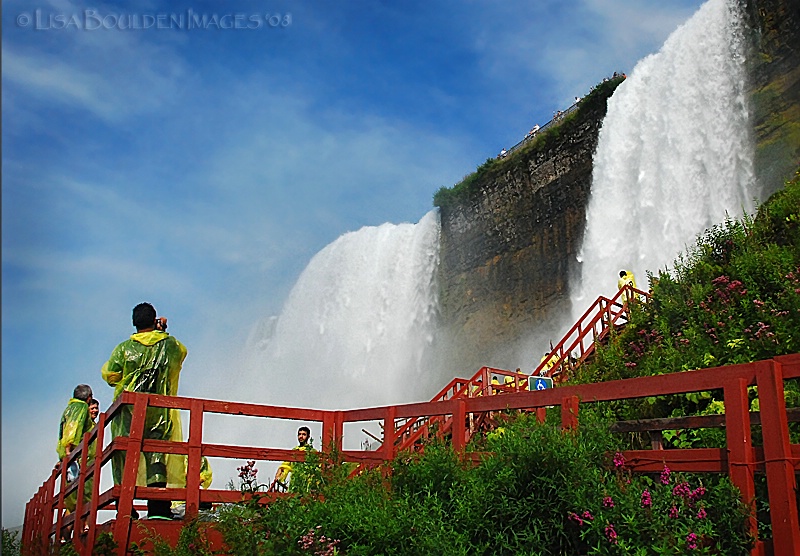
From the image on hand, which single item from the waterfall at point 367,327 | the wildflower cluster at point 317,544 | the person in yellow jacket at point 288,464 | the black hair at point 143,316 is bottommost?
the wildflower cluster at point 317,544

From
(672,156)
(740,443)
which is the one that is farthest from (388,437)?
(672,156)

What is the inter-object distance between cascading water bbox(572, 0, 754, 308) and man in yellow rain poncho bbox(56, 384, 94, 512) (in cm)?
1911

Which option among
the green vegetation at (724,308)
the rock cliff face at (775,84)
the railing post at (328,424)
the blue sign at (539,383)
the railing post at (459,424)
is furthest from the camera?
the rock cliff face at (775,84)

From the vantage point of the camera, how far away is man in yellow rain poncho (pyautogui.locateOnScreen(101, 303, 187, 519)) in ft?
22.6

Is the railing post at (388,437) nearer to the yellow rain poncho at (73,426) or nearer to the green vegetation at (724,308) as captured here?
the yellow rain poncho at (73,426)

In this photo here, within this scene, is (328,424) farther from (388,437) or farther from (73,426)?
(73,426)

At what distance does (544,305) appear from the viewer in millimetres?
36750

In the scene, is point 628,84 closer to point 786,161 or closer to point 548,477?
point 786,161

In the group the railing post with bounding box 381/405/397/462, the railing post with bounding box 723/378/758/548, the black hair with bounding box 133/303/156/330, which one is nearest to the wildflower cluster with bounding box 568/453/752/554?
the railing post with bounding box 723/378/758/548

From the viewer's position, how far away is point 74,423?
874 centimetres

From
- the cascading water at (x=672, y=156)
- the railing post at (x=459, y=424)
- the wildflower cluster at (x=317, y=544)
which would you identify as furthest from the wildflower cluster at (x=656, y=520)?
the cascading water at (x=672, y=156)

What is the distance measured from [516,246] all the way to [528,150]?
4.61 meters

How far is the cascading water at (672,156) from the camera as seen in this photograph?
24062mm

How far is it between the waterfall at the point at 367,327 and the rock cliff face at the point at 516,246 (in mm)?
1275
